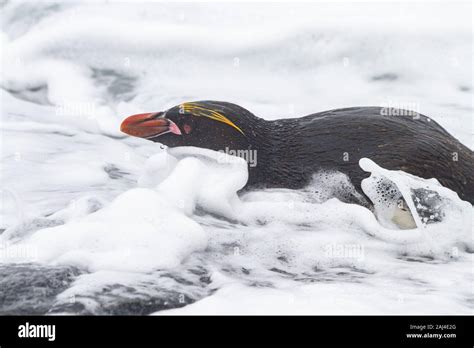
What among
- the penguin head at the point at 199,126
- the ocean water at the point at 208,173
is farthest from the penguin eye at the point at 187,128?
the ocean water at the point at 208,173

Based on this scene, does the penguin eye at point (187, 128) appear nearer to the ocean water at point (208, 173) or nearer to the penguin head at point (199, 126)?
the penguin head at point (199, 126)

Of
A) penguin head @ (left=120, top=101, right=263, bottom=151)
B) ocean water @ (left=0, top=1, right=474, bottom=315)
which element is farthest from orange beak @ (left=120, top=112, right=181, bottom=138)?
ocean water @ (left=0, top=1, right=474, bottom=315)

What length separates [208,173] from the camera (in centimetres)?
492

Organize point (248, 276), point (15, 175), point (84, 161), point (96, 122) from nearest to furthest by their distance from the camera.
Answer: point (248, 276)
point (15, 175)
point (84, 161)
point (96, 122)

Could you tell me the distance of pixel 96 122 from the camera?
25.0 feet

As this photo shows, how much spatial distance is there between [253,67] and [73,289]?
5824 mm

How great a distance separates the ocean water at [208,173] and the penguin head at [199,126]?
0.10 metres

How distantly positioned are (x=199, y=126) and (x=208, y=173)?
1.15 feet

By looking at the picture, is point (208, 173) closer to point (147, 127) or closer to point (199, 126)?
point (199, 126)

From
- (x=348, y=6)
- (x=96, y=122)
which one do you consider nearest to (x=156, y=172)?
(x=96, y=122)

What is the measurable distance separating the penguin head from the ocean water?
95 millimetres

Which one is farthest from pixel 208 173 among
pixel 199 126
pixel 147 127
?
pixel 147 127

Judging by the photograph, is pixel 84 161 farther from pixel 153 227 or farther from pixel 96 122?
pixel 153 227

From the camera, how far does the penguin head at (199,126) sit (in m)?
4.96
